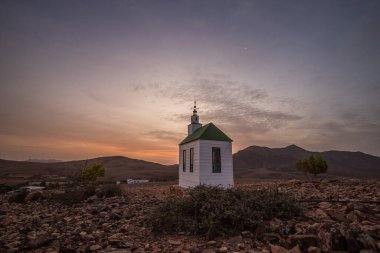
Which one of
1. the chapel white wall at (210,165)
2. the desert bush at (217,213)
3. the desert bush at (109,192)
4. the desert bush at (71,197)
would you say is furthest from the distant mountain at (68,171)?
the desert bush at (217,213)

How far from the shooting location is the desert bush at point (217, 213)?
5.05 metres

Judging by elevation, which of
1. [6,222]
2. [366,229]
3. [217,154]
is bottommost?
[6,222]

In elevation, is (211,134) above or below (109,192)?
above

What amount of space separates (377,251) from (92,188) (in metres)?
12.5

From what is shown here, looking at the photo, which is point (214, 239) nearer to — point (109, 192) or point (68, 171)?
point (109, 192)

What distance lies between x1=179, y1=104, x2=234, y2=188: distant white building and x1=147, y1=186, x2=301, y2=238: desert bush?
868cm

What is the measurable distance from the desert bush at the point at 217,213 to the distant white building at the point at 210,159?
8.68m

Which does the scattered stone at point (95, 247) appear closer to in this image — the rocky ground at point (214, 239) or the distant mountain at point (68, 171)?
the rocky ground at point (214, 239)

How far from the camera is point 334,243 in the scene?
143 inches

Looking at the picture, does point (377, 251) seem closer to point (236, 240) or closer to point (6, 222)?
point (236, 240)

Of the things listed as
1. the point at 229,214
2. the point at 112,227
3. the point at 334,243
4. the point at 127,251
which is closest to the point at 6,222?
the point at 112,227

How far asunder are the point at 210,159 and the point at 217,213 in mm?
10297

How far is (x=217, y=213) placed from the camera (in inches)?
208

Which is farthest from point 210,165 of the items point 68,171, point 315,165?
point 68,171
